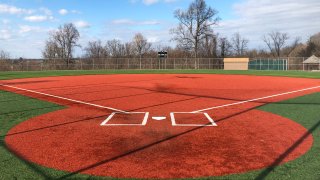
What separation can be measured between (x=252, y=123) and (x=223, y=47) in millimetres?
81556

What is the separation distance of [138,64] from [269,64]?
24.2 m

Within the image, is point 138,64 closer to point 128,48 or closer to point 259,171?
point 128,48

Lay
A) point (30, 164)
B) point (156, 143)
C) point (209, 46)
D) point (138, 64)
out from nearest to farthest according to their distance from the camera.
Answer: point (30, 164)
point (156, 143)
point (138, 64)
point (209, 46)

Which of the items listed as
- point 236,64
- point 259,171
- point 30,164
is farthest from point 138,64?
point 259,171

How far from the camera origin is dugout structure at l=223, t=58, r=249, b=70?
2537 inches

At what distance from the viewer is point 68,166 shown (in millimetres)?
6227

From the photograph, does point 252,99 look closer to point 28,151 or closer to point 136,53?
point 28,151

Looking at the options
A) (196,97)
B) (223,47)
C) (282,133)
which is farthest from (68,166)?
(223,47)

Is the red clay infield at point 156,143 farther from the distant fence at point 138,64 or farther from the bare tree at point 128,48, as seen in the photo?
the bare tree at point 128,48

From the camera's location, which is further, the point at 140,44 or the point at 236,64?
the point at 140,44

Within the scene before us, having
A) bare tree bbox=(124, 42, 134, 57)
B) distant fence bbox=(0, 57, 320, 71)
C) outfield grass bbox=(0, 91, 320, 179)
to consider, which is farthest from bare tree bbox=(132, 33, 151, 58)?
outfield grass bbox=(0, 91, 320, 179)

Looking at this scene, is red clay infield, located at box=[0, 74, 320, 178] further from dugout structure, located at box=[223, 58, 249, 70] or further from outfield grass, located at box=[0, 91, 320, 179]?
dugout structure, located at box=[223, 58, 249, 70]

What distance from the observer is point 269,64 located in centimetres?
6444

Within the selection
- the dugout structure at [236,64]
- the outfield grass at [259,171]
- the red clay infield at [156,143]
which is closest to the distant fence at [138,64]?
the dugout structure at [236,64]
